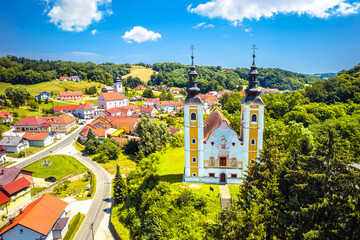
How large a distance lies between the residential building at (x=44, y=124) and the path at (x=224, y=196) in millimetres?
60432

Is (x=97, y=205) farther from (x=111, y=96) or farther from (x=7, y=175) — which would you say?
(x=111, y=96)

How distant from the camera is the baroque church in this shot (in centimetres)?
2925

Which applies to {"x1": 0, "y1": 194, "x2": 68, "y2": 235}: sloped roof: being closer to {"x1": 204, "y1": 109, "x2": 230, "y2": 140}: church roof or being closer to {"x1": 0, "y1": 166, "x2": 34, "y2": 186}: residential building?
{"x1": 0, "y1": 166, "x2": 34, "y2": 186}: residential building

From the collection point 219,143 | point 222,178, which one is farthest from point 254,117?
point 222,178

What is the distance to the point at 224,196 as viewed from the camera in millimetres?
27734

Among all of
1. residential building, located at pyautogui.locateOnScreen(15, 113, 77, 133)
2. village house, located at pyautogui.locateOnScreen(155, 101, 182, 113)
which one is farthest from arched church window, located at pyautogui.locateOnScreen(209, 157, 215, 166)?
village house, located at pyautogui.locateOnScreen(155, 101, 182, 113)

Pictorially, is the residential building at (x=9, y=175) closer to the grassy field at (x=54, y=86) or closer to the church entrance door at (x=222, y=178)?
the church entrance door at (x=222, y=178)

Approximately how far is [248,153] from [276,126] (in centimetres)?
1161

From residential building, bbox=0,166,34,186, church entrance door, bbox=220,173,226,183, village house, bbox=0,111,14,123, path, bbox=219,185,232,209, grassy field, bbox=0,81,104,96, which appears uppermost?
grassy field, bbox=0,81,104,96

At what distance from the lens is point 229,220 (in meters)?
15.8

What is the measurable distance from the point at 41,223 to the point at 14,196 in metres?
10.1

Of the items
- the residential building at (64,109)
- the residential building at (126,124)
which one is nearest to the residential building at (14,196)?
the residential building at (126,124)

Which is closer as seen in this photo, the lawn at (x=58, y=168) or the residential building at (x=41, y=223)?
the residential building at (x=41, y=223)

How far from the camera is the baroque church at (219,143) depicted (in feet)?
96.0
